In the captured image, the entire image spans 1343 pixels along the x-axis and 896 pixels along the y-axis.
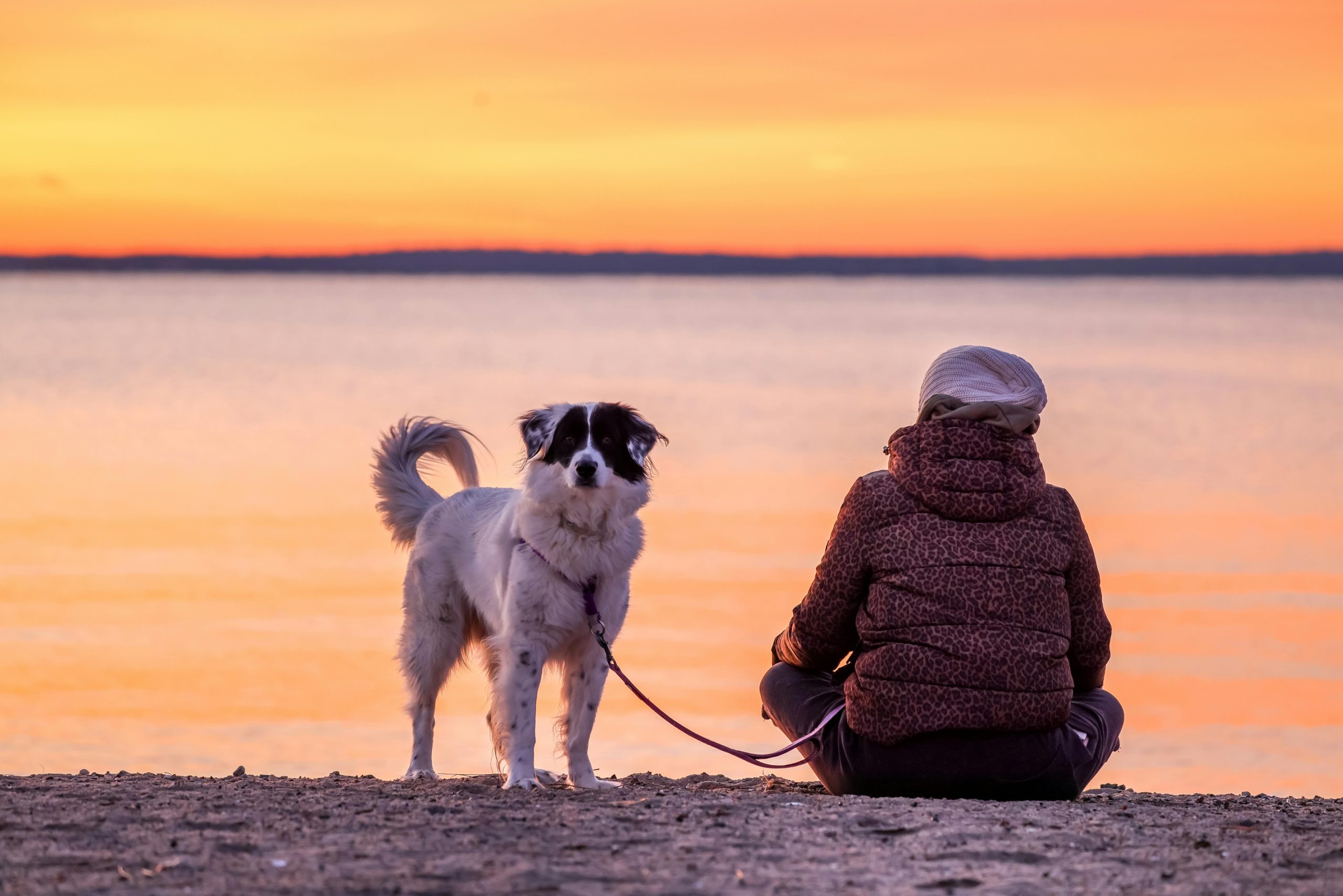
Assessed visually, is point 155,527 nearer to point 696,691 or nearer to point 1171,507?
point 696,691

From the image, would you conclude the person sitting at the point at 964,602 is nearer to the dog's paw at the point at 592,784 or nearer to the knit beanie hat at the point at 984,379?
the knit beanie hat at the point at 984,379

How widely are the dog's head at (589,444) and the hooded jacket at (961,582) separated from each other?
48.8 inches

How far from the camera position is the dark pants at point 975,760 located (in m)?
5.45

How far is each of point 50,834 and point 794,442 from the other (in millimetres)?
18372

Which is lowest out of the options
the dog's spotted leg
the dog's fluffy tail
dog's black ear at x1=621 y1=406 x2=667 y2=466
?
the dog's spotted leg

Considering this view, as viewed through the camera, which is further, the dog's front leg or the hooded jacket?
the dog's front leg

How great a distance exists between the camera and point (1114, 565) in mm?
13430

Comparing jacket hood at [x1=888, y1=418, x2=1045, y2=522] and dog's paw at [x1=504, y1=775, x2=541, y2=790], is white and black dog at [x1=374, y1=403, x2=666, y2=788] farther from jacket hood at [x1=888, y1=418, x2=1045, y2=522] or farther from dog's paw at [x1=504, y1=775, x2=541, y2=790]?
jacket hood at [x1=888, y1=418, x2=1045, y2=522]

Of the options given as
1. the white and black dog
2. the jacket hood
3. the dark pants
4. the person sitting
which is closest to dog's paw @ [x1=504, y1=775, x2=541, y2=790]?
the white and black dog

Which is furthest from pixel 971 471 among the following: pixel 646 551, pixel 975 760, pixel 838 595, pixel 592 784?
pixel 646 551

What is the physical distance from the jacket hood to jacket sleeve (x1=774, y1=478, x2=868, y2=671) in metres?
0.25

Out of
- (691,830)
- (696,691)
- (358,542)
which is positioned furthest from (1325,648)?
(358,542)

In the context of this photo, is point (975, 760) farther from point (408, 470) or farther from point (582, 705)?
point (408, 470)

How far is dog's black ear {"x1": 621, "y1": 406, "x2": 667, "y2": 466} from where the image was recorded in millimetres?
6480
